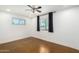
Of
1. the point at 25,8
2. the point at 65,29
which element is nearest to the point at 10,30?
the point at 25,8

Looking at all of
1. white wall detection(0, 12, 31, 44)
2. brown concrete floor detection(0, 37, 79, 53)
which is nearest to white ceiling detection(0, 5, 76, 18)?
white wall detection(0, 12, 31, 44)

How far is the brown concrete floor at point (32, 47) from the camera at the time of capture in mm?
1463

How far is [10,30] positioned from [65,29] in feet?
3.60

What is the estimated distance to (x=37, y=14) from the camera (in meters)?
1.65

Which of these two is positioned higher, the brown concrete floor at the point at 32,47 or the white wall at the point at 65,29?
the white wall at the point at 65,29

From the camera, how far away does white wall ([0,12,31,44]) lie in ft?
4.85

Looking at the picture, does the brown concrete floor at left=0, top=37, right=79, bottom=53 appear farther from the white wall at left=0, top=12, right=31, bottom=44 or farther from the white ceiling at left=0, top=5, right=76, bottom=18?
the white ceiling at left=0, top=5, right=76, bottom=18

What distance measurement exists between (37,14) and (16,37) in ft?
2.09

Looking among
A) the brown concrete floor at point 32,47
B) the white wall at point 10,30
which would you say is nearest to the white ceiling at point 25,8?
the white wall at point 10,30

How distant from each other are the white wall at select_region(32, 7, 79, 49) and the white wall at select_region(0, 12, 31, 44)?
15 centimetres

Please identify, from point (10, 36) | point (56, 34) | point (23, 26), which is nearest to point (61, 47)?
point (56, 34)

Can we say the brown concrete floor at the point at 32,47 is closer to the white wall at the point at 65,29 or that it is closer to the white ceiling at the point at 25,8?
the white wall at the point at 65,29

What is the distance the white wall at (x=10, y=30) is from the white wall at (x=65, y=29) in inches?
6.1
